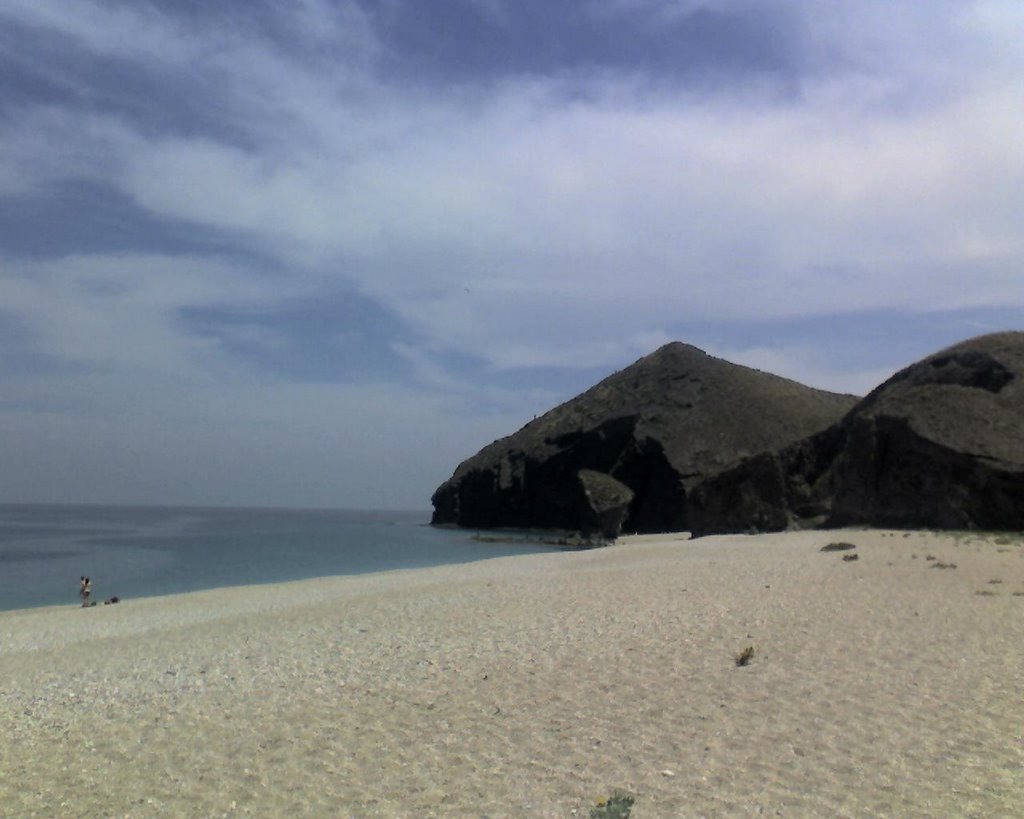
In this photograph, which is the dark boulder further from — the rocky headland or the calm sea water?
the calm sea water

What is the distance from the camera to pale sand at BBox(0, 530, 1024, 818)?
Answer: 19.8 feet

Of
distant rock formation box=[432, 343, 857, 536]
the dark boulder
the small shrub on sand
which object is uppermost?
distant rock formation box=[432, 343, 857, 536]

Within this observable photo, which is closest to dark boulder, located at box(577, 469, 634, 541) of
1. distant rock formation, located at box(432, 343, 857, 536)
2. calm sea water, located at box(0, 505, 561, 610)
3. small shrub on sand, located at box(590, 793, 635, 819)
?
distant rock formation, located at box(432, 343, 857, 536)

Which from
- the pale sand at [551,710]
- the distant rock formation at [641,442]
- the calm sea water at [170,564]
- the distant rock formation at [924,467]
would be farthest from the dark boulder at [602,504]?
the pale sand at [551,710]

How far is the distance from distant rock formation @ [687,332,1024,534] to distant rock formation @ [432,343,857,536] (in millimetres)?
27762

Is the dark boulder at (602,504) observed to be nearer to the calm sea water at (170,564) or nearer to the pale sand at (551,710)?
the calm sea water at (170,564)

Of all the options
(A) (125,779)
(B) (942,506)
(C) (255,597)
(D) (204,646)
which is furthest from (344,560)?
(A) (125,779)

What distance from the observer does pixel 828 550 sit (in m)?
22.1

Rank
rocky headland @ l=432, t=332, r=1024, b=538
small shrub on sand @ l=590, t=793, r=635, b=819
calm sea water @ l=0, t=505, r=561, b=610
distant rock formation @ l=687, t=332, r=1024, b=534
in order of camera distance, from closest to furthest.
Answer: small shrub on sand @ l=590, t=793, r=635, b=819 < distant rock formation @ l=687, t=332, r=1024, b=534 < rocky headland @ l=432, t=332, r=1024, b=538 < calm sea water @ l=0, t=505, r=561, b=610

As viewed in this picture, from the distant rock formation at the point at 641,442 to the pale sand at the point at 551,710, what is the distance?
56.4 m

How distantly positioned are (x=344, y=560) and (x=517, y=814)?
4175 cm

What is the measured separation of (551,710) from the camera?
7930 mm

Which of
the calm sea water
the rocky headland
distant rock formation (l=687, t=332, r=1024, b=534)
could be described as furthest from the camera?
the calm sea water

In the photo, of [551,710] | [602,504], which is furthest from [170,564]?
[551,710]
